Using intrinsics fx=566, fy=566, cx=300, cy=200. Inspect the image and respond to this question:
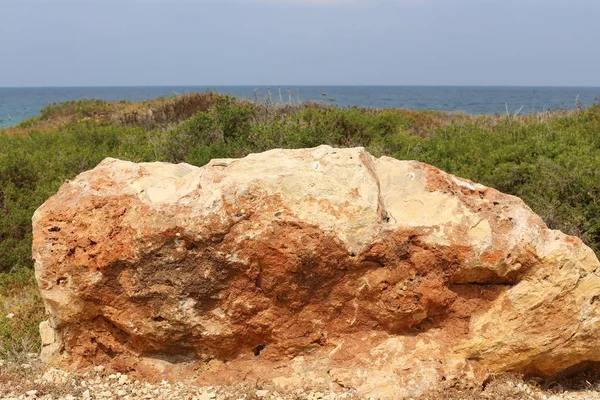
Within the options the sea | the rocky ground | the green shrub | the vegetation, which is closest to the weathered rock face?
the rocky ground

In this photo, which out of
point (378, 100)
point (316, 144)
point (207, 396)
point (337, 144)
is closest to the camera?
point (207, 396)

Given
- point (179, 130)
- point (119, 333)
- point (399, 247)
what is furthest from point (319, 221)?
point (179, 130)

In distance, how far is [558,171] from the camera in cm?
785

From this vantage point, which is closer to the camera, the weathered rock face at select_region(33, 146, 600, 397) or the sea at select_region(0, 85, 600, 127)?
the weathered rock face at select_region(33, 146, 600, 397)

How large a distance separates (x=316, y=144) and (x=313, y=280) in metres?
5.28

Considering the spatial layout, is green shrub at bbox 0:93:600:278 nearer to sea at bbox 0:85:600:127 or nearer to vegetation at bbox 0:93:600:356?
vegetation at bbox 0:93:600:356

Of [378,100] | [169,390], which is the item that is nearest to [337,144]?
[169,390]

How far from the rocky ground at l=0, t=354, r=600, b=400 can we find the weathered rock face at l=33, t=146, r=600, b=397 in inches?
4.7

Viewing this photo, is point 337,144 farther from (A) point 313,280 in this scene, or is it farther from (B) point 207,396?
(B) point 207,396

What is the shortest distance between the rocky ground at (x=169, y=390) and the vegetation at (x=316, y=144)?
0.98m

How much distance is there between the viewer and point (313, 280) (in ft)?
14.0

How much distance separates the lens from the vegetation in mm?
7375

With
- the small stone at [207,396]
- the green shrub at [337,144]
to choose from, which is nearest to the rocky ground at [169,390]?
the small stone at [207,396]

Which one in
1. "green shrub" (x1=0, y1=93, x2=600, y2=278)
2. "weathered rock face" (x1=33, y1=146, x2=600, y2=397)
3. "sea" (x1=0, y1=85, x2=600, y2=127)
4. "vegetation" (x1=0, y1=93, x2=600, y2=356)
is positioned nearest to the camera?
"weathered rock face" (x1=33, y1=146, x2=600, y2=397)
